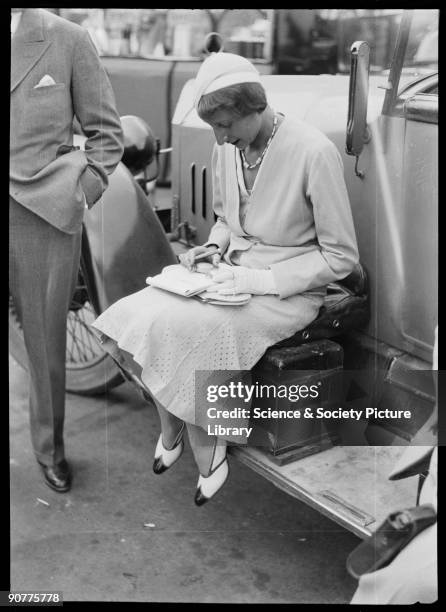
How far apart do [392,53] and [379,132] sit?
294mm

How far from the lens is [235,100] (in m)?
2.33

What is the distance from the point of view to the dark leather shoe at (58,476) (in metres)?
3.14

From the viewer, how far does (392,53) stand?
2.66 m

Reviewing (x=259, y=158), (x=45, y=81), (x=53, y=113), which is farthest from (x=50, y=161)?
(x=259, y=158)

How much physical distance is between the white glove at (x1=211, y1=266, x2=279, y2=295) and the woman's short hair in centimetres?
45

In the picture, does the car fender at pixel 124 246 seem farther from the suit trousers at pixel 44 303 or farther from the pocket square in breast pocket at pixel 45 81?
the pocket square in breast pocket at pixel 45 81

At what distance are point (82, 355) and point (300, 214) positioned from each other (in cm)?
173

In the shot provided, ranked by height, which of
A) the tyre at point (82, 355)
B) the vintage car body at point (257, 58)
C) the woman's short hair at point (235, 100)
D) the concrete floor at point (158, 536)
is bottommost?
the concrete floor at point (158, 536)

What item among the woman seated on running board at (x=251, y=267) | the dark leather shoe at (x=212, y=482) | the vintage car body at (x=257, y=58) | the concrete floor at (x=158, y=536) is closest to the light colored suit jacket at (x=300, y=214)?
the woman seated on running board at (x=251, y=267)
